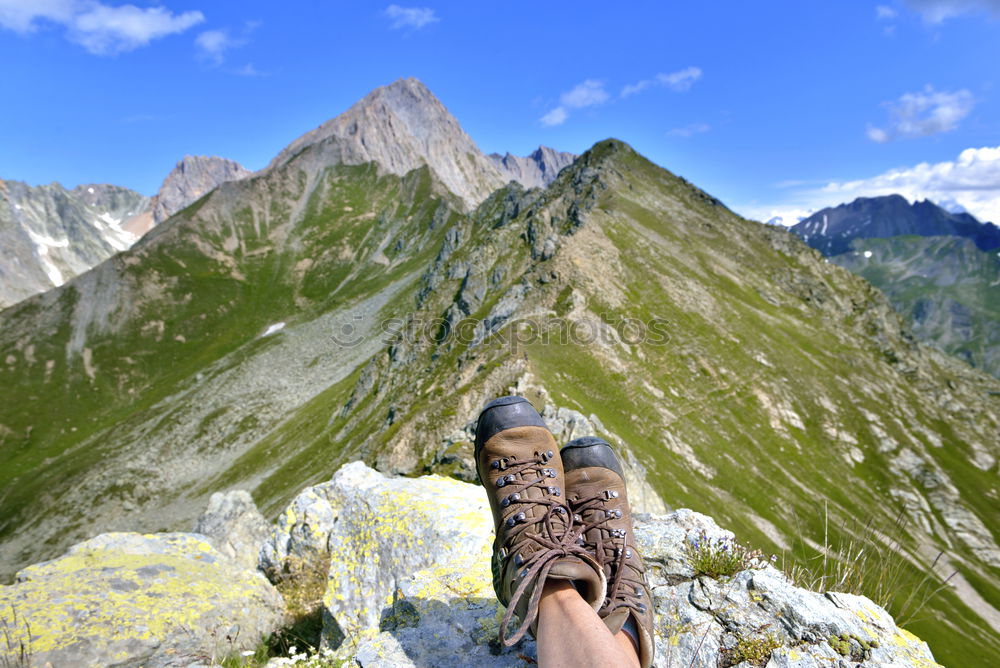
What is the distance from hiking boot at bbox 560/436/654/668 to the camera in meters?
4.39

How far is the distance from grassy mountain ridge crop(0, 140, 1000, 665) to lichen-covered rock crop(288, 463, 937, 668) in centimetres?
1104

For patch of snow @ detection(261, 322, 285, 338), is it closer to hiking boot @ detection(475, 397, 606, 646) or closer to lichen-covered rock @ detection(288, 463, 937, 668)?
lichen-covered rock @ detection(288, 463, 937, 668)

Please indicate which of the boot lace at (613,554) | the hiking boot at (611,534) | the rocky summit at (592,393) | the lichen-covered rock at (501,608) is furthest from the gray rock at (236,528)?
the boot lace at (613,554)

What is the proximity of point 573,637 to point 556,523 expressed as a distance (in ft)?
4.38

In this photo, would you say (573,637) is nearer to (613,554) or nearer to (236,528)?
(613,554)

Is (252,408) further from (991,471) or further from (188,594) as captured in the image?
(991,471)

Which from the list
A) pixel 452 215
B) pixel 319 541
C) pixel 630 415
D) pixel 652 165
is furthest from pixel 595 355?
pixel 452 215

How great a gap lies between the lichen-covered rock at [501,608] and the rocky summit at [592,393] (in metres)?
0.20

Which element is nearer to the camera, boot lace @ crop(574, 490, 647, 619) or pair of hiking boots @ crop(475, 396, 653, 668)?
pair of hiking boots @ crop(475, 396, 653, 668)

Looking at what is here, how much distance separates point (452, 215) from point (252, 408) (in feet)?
325

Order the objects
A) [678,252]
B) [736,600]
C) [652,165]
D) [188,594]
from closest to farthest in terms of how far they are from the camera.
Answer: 1. [736,600]
2. [188,594]
3. [678,252]
4. [652,165]

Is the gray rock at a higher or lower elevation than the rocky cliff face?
lower

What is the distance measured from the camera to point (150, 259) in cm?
16638
